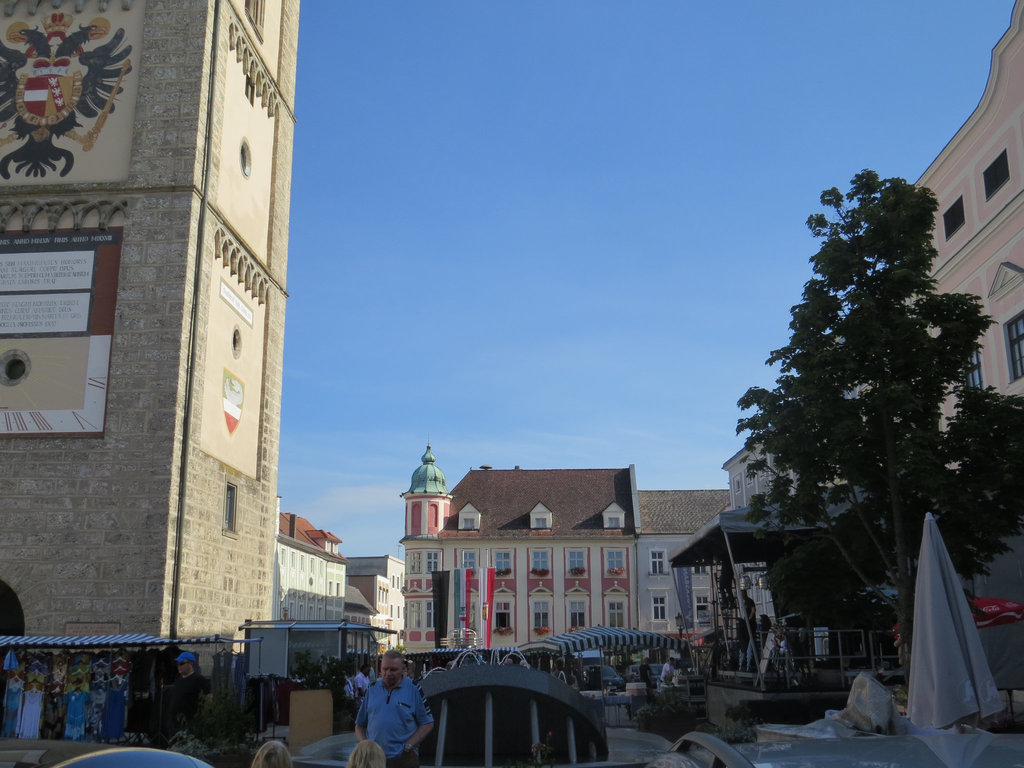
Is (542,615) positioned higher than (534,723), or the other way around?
(542,615)

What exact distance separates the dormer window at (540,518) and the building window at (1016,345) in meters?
50.7

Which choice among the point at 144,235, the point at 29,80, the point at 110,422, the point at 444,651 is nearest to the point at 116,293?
the point at 144,235

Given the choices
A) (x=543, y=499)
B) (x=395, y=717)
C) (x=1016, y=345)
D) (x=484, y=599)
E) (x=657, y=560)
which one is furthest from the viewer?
(x=543, y=499)

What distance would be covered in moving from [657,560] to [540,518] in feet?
28.1

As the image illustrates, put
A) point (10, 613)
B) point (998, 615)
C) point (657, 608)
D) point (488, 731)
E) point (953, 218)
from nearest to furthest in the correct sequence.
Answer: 1. point (488, 731)
2. point (998, 615)
3. point (10, 613)
4. point (953, 218)
5. point (657, 608)

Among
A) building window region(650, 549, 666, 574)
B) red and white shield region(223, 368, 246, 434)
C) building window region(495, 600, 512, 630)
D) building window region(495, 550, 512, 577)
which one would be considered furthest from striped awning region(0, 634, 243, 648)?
building window region(650, 549, 666, 574)

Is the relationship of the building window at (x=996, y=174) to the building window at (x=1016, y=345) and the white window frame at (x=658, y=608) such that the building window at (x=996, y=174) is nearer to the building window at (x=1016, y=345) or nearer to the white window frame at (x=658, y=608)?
the building window at (x=1016, y=345)

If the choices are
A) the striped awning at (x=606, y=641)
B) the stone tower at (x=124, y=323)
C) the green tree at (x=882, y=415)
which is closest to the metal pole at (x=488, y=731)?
the green tree at (x=882, y=415)

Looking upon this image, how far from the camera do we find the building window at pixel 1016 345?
2183 cm

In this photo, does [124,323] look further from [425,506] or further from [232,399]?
[425,506]

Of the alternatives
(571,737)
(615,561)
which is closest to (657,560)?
(615,561)

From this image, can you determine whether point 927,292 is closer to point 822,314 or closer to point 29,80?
point 822,314

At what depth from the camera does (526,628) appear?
6825 cm

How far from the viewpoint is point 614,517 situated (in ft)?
234
